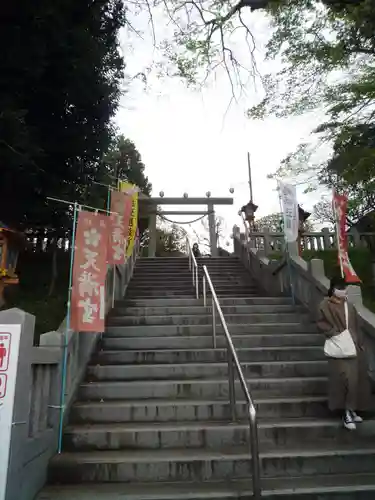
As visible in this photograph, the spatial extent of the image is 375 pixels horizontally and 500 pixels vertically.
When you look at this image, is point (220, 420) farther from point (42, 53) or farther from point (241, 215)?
point (241, 215)

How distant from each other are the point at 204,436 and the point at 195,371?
4.22ft

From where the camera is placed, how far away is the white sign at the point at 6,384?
299cm

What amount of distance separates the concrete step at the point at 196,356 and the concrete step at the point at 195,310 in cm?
162

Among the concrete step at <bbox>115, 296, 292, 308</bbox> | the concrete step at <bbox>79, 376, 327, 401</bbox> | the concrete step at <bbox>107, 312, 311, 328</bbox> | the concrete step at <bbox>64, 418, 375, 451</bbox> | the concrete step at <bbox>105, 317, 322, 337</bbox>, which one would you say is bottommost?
the concrete step at <bbox>64, 418, 375, 451</bbox>

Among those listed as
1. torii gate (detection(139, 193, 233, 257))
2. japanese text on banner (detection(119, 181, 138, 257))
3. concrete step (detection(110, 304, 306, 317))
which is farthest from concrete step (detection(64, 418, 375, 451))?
torii gate (detection(139, 193, 233, 257))

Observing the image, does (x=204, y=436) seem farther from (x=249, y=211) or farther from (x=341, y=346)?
(x=249, y=211)

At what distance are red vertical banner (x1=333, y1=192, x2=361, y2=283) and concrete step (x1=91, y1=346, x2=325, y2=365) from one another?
1.95 meters

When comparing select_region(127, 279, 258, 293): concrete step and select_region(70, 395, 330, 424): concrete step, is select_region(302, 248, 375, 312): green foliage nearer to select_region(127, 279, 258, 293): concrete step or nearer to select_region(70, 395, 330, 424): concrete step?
select_region(127, 279, 258, 293): concrete step

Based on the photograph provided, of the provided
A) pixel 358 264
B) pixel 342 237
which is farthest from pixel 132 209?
pixel 358 264

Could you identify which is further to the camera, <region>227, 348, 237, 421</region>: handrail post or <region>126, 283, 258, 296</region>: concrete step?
<region>126, 283, 258, 296</region>: concrete step

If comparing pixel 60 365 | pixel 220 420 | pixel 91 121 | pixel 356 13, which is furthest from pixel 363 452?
pixel 91 121

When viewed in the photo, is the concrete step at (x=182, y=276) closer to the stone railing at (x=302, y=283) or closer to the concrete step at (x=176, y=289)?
the stone railing at (x=302, y=283)

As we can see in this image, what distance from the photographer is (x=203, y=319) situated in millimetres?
7125

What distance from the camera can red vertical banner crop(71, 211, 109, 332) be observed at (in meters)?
4.71
